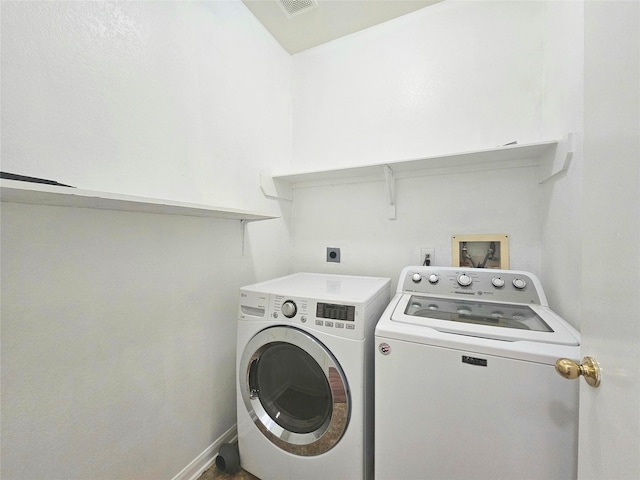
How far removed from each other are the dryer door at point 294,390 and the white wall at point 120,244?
Result: 322mm

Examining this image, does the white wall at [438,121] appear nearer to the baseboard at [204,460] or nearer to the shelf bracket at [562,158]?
the shelf bracket at [562,158]

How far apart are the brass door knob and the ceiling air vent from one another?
2184mm

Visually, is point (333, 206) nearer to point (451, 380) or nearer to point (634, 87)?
point (451, 380)

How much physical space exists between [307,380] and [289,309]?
15.2 inches

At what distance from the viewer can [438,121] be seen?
165cm

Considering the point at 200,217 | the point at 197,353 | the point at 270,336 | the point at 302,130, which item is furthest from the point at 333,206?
the point at 197,353

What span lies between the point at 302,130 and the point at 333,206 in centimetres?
71

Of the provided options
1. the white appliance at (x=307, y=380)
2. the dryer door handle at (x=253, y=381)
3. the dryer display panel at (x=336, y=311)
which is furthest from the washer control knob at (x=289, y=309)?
the dryer door handle at (x=253, y=381)

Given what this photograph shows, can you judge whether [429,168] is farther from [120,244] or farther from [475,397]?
[120,244]

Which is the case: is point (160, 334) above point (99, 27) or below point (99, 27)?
below

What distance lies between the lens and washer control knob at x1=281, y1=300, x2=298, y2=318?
1158mm

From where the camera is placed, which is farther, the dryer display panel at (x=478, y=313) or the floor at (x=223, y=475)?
the floor at (x=223, y=475)

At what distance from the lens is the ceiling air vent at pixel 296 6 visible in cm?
160

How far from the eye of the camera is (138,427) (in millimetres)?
1069
